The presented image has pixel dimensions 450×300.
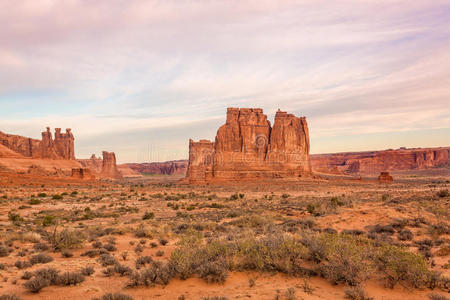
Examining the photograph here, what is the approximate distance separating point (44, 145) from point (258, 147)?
265 feet

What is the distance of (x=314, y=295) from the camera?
218 inches

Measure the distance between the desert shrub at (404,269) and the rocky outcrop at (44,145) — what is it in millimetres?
109804

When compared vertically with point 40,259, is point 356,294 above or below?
above

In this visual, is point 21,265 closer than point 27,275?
No

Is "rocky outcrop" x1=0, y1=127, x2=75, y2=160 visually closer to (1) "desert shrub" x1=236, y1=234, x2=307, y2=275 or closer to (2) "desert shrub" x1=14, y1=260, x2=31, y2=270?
(2) "desert shrub" x1=14, y1=260, x2=31, y2=270

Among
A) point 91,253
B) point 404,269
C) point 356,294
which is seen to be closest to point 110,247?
point 91,253

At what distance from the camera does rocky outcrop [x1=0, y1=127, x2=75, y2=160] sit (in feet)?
324

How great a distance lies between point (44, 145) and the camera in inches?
4131

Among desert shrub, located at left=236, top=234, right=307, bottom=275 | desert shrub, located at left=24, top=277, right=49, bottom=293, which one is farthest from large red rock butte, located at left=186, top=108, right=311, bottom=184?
desert shrub, located at left=24, top=277, right=49, bottom=293

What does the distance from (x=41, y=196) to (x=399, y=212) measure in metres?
35.6

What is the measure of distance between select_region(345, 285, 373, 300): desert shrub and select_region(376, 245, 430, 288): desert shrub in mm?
987

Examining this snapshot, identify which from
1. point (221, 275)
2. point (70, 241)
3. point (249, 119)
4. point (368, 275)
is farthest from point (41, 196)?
point (249, 119)

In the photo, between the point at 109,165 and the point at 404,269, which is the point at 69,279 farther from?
the point at 109,165

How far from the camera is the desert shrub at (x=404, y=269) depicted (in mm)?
5820
